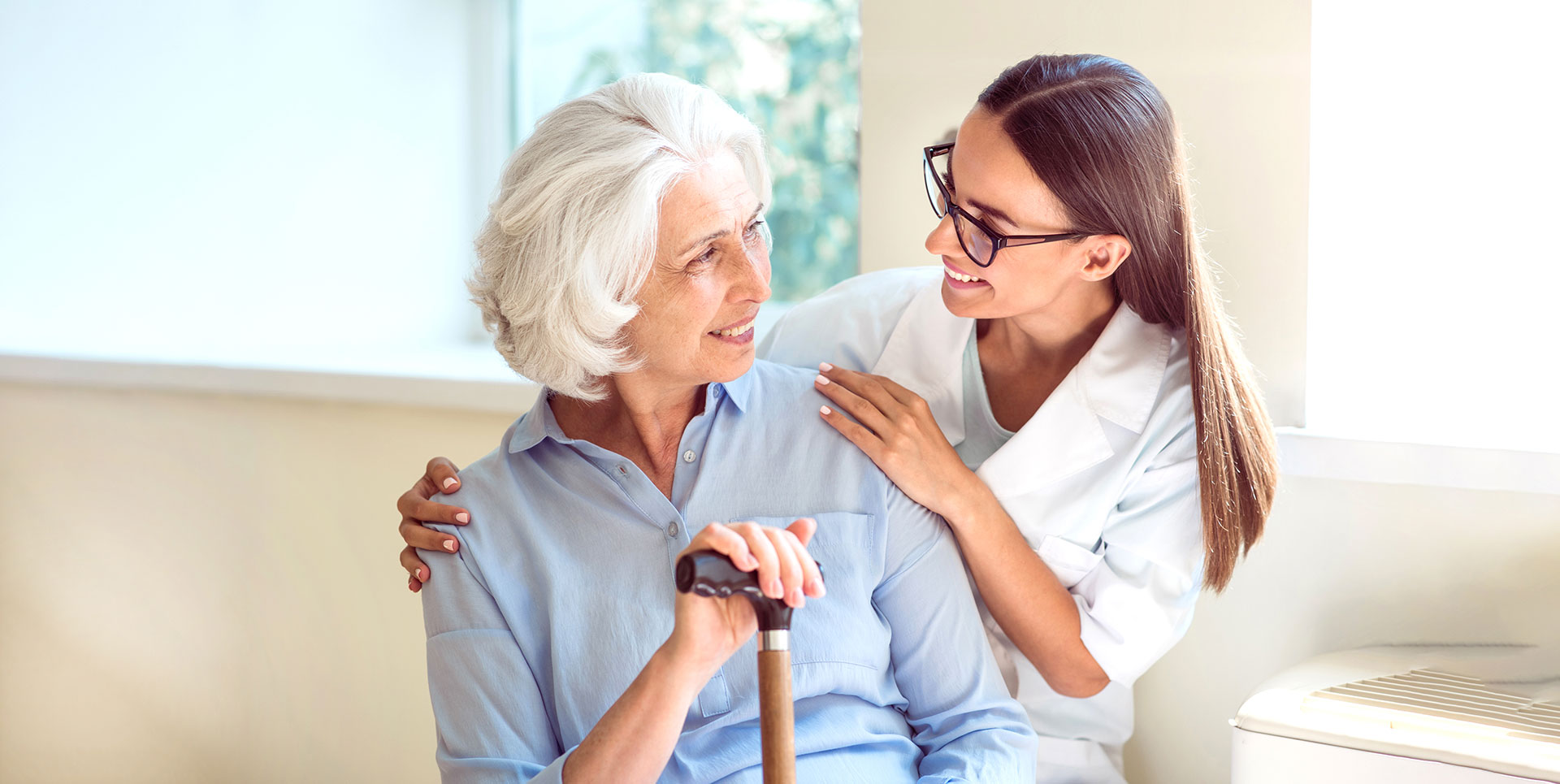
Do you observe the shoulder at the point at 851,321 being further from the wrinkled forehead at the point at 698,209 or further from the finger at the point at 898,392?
the wrinkled forehead at the point at 698,209

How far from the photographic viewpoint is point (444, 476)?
1.40m

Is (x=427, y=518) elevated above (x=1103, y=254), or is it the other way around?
(x=1103, y=254)

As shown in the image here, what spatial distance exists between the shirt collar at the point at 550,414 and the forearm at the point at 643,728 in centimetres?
37

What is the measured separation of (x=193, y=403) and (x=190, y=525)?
25 cm

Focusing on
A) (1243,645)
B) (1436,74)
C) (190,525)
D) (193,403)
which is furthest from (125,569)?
(1436,74)

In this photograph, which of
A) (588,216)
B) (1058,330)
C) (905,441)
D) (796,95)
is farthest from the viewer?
(796,95)

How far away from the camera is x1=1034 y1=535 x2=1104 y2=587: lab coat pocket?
4.77 ft

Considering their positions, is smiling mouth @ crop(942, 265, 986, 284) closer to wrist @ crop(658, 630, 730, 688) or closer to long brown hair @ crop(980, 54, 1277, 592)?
long brown hair @ crop(980, 54, 1277, 592)

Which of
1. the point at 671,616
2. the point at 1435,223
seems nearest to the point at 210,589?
the point at 671,616

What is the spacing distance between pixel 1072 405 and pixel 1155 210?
0.25m

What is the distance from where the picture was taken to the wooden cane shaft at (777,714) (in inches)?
36.2

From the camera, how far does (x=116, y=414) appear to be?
7.91 ft

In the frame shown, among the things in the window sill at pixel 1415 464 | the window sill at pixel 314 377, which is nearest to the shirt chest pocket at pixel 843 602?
the window sill at pixel 1415 464

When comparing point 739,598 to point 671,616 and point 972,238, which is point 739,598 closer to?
point 671,616
